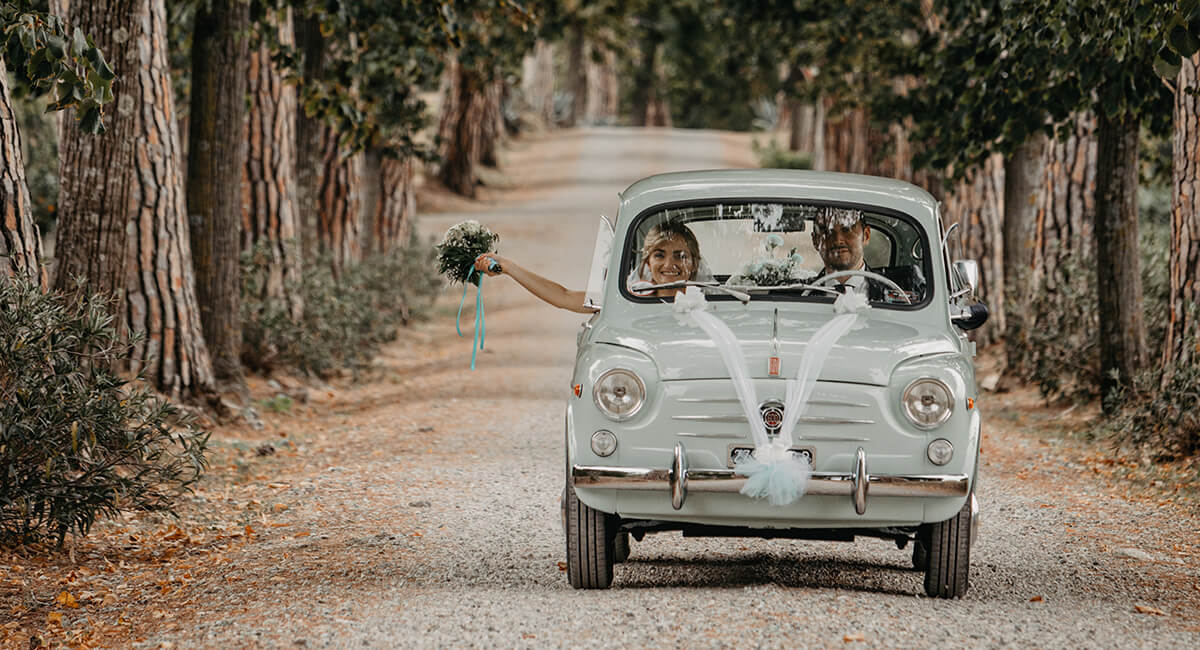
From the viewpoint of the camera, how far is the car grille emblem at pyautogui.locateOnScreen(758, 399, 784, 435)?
546 centimetres

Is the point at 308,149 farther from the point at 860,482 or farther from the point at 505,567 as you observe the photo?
the point at 860,482

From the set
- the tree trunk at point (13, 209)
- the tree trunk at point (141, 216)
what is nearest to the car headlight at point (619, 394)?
the tree trunk at point (13, 209)

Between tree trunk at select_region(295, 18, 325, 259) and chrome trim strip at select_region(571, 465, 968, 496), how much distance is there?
30.2ft

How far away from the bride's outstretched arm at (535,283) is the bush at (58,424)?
1.65 m

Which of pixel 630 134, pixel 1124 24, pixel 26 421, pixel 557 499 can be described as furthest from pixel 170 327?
pixel 630 134

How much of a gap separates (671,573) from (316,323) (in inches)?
298

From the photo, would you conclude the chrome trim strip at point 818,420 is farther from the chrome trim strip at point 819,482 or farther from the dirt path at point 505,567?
the dirt path at point 505,567

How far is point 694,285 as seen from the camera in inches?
244

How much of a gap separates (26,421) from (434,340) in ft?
39.0

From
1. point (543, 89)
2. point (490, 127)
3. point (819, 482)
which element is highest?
point (543, 89)

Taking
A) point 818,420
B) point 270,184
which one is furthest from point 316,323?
point 818,420

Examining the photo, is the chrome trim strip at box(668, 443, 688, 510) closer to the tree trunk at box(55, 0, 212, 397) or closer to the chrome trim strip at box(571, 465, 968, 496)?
the chrome trim strip at box(571, 465, 968, 496)

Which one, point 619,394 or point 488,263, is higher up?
point 488,263

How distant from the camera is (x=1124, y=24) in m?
7.79
